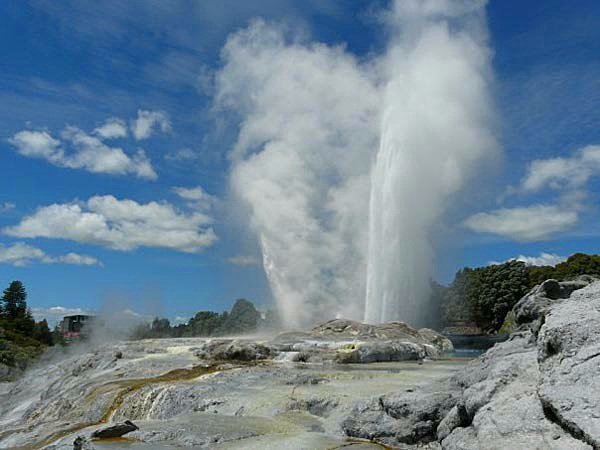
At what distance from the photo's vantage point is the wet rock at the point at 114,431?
1301 cm

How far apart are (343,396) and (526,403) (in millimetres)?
7261

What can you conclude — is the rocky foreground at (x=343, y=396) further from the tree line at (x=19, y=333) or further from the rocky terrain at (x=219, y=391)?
the tree line at (x=19, y=333)

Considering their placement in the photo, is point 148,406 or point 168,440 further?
point 148,406

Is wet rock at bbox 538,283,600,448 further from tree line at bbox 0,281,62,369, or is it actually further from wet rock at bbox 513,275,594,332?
tree line at bbox 0,281,62,369

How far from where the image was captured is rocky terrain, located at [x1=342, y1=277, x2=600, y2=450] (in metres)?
6.98

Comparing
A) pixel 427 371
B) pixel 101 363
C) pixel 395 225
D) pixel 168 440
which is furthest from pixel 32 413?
pixel 395 225

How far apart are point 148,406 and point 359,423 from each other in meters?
8.49

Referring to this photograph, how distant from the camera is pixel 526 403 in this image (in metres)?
8.09

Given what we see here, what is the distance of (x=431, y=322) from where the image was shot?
77625 millimetres

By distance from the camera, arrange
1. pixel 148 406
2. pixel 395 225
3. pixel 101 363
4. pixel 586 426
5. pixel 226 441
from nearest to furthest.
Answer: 1. pixel 586 426
2. pixel 226 441
3. pixel 148 406
4. pixel 101 363
5. pixel 395 225

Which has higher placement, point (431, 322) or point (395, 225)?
point (395, 225)

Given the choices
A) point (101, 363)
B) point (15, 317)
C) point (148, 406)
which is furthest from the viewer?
point (15, 317)

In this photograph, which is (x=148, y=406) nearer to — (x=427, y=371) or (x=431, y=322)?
(x=427, y=371)

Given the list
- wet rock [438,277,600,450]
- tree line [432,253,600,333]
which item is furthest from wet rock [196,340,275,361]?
tree line [432,253,600,333]
